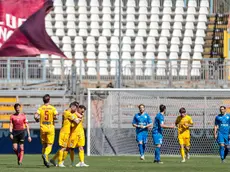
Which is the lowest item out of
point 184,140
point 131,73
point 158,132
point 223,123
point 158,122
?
point 184,140

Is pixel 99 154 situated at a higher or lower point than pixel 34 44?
lower

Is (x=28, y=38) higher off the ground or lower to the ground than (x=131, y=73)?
higher

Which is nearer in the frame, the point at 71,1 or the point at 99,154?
the point at 99,154

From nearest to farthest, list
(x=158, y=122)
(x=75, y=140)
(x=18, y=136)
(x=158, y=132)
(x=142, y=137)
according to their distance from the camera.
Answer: (x=75, y=140) < (x=18, y=136) < (x=158, y=122) < (x=158, y=132) < (x=142, y=137)

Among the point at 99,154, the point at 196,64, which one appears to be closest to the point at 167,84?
the point at 196,64

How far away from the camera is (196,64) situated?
120 feet

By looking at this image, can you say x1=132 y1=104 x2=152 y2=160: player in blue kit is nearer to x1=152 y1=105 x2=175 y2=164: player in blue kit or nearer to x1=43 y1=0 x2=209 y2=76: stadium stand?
x1=152 y1=105 x2=175 y2=164: player in blue kit

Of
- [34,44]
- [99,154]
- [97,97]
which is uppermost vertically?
[34,44]

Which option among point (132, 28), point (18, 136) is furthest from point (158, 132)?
point (132, 28)

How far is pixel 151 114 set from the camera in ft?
113

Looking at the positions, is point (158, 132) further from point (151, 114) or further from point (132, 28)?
point (132, 28)

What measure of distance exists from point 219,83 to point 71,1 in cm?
1133

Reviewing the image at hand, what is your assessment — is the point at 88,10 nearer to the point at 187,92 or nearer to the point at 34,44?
the point at 34,44

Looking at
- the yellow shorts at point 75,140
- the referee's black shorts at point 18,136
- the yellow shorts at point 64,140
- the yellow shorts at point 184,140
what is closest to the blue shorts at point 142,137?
the yellow shorts at point 184,140
